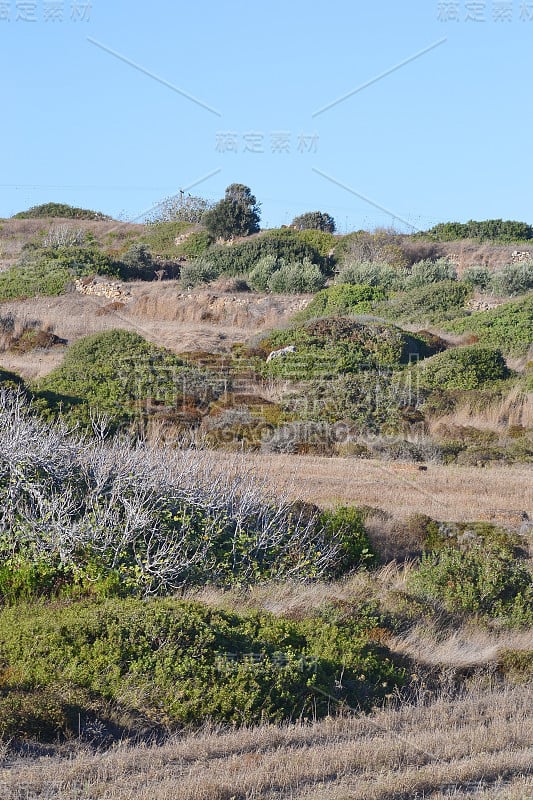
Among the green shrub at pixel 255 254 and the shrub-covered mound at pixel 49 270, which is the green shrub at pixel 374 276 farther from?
the shrub-covered mound at pixel 49 270

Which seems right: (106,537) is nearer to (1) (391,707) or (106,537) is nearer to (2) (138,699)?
(2) (138,699)

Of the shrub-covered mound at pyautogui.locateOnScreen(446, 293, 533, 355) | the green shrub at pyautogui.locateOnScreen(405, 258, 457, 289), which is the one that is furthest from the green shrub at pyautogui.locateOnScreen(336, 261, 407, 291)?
the shrub-covered mound at pyautogui.locateOnScreen(446, 293, 533, 355)

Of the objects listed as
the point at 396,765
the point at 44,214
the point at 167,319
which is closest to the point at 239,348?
the point at 167,319

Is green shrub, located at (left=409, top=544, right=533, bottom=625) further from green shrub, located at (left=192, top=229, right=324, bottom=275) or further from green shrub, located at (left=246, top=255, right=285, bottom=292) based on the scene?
green shrub, located at (left=192, top=229, right=324, bottom=275)

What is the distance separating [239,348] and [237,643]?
19.9 meters

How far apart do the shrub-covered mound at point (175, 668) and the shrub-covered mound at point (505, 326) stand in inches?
800

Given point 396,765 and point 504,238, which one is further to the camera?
point 504,238

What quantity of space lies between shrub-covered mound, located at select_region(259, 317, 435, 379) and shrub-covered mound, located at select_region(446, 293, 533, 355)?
84.2 inches

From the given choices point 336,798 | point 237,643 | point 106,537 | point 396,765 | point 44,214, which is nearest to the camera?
point 336,798

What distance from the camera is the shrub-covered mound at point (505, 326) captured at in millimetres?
27203

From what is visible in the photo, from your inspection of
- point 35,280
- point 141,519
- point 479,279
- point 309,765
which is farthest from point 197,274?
point 309,765

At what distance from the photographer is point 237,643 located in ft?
23.3

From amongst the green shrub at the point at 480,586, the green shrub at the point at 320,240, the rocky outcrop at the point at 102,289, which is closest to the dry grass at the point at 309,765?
the green shrub at the point at 480,586

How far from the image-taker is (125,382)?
68.0 feet
